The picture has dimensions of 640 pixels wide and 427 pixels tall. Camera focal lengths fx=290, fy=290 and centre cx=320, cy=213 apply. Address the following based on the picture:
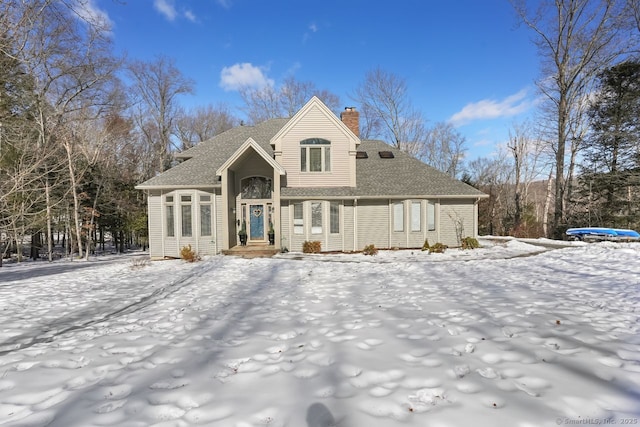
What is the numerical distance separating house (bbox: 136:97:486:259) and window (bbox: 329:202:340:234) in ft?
0.15

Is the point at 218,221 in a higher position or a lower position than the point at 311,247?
higher

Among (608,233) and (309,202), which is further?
(608,233)

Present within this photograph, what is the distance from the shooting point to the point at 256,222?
14.2 m

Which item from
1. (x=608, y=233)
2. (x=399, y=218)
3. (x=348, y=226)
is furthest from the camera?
A: (x=608, y=233)

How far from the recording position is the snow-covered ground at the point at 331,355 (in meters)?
2.30

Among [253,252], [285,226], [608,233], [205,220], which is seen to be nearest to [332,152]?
[285,226]

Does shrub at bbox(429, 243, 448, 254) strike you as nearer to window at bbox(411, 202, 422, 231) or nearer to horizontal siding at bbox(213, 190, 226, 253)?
window at bbox(411, 202, 422, 231)

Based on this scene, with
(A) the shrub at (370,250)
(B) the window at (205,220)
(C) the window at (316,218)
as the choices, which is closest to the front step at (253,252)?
(B) the window at (205,220)

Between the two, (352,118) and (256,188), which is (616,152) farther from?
(256,188)

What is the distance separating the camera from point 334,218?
13.7m

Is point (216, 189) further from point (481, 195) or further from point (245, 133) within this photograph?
point (481, 195)

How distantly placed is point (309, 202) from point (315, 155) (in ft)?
7.87

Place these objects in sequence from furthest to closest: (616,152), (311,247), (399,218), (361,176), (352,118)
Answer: (616,152) → (352,118) → (361,176) → (399,218) → (311,247)

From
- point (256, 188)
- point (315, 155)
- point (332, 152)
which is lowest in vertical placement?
point (256, 188)
